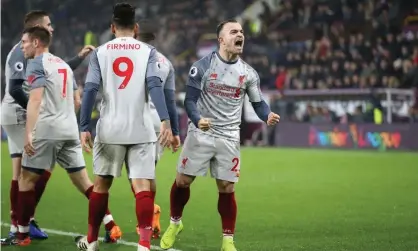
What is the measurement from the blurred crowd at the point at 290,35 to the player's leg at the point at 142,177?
17501 millimetres

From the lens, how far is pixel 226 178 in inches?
268

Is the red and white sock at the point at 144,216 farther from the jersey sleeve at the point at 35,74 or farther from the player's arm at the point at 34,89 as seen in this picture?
the jersey sleeve at the point at 35,74

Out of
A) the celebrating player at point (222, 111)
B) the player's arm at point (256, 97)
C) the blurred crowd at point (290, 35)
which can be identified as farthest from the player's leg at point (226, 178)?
the blurred crowd at point (290, 35)

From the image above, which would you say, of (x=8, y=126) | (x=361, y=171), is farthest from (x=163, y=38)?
Answer: (x=8, y=126)

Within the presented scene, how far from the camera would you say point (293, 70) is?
26.3 m

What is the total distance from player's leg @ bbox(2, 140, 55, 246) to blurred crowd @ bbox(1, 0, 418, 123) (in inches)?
667

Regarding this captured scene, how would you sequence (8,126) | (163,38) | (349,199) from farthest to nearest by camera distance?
(163,38) → (349,199) → (8,126)

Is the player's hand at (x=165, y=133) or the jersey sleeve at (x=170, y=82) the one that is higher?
the jersey sleeve at (x=170, y=82)

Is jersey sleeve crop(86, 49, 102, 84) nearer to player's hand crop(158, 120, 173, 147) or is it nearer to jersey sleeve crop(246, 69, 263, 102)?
player's hand crop(158, 120, 173, 147)

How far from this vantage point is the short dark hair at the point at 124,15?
6.03 m

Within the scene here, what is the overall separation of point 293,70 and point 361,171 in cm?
1144

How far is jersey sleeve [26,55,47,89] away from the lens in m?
6.84

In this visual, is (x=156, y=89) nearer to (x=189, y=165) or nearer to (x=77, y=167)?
(x=189, y=165)

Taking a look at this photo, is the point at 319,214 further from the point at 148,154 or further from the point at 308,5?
the point at 308,5
